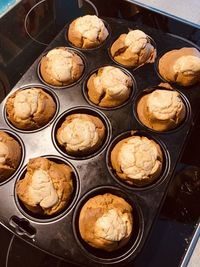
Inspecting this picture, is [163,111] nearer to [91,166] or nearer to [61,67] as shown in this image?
[91,166]

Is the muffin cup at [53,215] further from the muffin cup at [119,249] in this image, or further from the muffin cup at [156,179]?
the muffin cup at [156,179]

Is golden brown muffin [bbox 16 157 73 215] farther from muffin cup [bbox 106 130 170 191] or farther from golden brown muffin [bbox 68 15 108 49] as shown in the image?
golden brown muffin [bbox 68 15 108 49]

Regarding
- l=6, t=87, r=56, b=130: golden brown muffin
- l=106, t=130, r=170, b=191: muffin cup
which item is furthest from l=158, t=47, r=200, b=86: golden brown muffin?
l=6, t=87, r=56, b=130: golden brown muffin

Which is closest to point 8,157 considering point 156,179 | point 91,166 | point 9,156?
point 9,156

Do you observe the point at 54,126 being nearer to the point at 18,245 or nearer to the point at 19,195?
the point at 19,195

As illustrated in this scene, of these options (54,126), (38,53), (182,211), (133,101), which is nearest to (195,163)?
(182,211)

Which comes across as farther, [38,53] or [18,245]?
[38,53]
